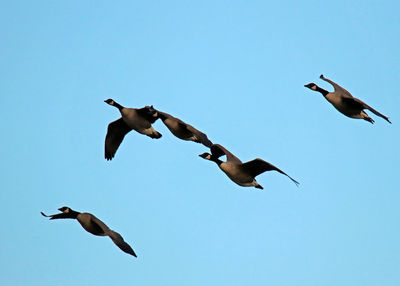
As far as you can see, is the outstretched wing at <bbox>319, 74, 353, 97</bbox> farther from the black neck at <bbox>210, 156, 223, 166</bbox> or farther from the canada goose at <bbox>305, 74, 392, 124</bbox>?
the black neck at <bbox>210, 156, 223, 166</bbox>

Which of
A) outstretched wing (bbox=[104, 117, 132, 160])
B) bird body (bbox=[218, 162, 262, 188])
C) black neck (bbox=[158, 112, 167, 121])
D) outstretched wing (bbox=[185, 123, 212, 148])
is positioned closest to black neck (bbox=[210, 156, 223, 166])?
bird body (bbox=[218, 162, 262, 188])

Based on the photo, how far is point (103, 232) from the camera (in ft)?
69.3

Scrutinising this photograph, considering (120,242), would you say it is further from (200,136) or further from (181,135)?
(181,135)

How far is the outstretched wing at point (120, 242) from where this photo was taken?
1927 cm

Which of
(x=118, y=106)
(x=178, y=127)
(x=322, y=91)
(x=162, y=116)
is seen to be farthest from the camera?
(x=118, y=106)

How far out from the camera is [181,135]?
2427cm

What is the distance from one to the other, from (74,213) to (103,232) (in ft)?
5.74

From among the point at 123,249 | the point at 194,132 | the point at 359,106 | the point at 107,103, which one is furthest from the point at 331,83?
the point at 123,249

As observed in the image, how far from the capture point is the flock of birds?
2127cm

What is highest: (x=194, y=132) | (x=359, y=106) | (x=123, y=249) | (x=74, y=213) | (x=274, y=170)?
(x=359, y=106)

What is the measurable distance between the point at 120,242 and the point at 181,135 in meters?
5.45

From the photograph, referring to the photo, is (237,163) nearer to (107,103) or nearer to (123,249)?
(123,249)

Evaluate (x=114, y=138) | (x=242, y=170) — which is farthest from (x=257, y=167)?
(x=114, y=138)

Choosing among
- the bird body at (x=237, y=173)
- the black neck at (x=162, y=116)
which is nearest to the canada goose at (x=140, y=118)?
the black neck at (x=162, y=116)
